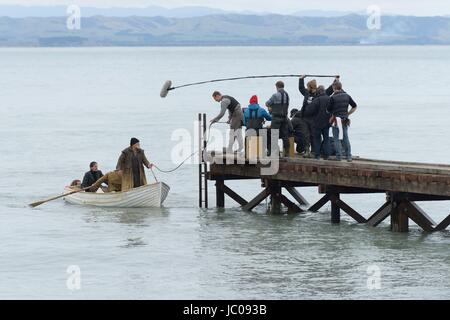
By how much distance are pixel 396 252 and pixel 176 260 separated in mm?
4586

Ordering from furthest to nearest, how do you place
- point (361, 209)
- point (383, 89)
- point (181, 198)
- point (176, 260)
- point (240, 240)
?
point (383, 89)
point (181, 198)
point (361, 209)
point (240, 240)
point (176, 260)

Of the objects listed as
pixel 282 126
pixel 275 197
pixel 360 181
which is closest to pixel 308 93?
pixel 282 126

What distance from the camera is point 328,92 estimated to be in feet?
101

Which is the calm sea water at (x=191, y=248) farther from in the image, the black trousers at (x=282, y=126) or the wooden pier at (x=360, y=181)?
the black trousers at (x=282, y=126)

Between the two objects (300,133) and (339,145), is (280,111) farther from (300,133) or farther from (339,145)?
(339,145)

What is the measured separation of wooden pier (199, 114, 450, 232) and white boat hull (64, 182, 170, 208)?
167 centimetres

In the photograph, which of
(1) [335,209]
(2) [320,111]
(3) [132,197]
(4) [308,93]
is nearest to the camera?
(2) [320,111]

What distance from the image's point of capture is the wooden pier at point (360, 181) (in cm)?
2761

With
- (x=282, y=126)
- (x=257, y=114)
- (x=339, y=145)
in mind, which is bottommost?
(x=339, y=145)

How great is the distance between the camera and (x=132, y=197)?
3372 cm

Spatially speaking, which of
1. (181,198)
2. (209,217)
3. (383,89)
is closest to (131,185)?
(209,217)

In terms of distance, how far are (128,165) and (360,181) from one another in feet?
22.5

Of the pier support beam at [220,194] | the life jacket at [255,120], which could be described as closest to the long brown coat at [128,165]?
the pier support beam at [220,194]
